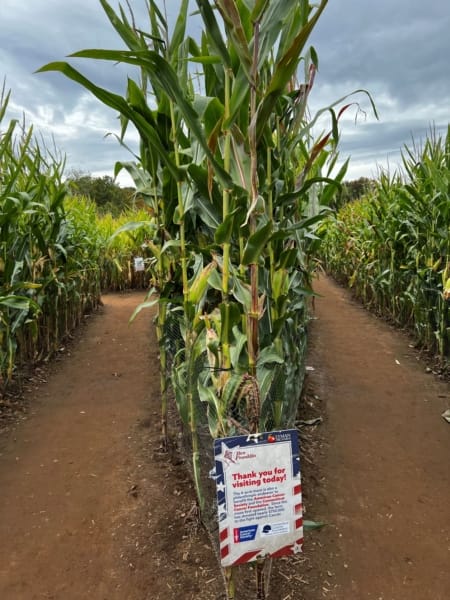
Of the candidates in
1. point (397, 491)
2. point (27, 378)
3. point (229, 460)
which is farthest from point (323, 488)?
point (27, 378)

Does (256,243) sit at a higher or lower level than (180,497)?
higher

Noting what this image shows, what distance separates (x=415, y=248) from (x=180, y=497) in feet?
12.4

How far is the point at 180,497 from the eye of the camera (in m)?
2.29

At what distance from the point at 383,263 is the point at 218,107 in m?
5.31

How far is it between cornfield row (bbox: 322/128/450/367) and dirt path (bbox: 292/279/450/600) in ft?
1.87

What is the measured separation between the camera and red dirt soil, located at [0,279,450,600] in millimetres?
1764

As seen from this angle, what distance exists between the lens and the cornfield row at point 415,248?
13.2ft

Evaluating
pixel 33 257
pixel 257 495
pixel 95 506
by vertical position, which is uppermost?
pixel 33 257

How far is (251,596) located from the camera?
1651mm

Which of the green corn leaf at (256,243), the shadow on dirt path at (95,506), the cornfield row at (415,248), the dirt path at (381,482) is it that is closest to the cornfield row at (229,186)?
the green corn leaf at (256,243)

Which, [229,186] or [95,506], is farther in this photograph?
[95,506]

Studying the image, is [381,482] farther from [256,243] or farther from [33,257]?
[33,257]

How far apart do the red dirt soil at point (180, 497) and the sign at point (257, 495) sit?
534 millimetres

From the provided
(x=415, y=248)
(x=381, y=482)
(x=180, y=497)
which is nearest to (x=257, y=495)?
(x=180, y=497)
